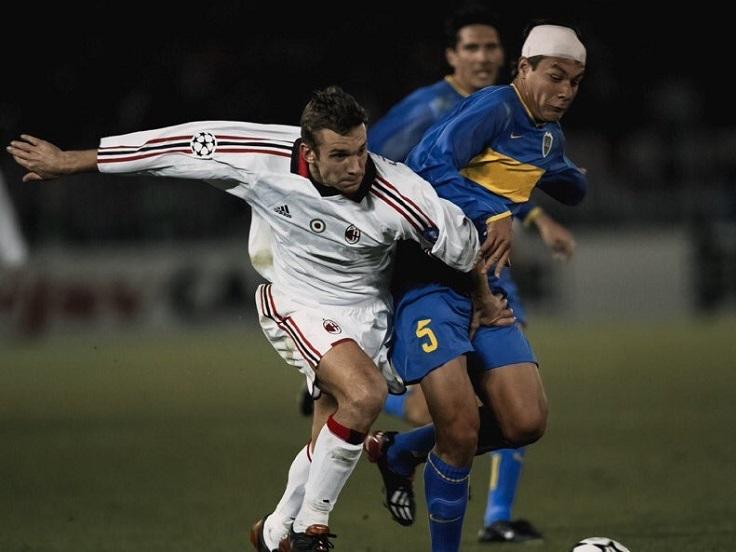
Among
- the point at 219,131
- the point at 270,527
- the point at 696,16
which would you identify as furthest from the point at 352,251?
the point at 696,16

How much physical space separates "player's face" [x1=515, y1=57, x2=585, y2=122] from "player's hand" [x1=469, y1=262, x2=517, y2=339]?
28.2 inches

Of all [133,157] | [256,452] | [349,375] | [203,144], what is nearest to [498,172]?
[349,375]

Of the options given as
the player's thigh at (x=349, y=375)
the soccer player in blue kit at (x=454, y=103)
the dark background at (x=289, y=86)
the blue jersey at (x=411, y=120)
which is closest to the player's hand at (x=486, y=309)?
the player's thigh at (x=349, y=375)

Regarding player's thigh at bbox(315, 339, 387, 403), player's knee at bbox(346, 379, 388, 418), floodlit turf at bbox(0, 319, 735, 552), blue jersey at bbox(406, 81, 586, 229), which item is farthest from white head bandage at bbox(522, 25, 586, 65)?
floodlit turf at bbox(0, 319, 735, 552)

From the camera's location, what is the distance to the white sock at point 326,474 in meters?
5.00

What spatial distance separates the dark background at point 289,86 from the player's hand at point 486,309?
12321mm

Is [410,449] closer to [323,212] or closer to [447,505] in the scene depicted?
[447,505]

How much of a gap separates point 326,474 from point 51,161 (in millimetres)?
1539

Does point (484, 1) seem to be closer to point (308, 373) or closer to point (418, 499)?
point (418, 499)

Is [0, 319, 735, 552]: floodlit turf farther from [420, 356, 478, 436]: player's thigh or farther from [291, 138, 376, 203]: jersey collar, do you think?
[291, 138, 376, 203]: jersey collar

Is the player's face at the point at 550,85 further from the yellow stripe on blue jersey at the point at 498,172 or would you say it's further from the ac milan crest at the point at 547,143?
the yellow stripe on blue jersey at the point at 498,172

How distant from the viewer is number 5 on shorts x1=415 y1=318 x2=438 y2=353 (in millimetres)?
5090

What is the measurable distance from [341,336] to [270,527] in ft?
3.02

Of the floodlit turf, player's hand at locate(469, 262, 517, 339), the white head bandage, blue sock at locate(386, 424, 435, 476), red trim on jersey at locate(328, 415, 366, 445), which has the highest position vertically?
the white head bandage
